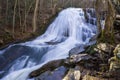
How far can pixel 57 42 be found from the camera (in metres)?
15.3

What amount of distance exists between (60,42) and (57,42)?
0.56 feet

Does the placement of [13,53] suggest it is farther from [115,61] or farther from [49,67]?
[115,61]

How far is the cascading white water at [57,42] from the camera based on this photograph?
37.4ft

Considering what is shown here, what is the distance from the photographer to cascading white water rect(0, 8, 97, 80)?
37.4 feet

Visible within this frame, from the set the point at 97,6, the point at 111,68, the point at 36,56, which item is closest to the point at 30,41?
the point at 36,56

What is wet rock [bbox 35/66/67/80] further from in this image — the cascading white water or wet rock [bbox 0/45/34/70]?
wet rock [bbox 0/45/34/70]

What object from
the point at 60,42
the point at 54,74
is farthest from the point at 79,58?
the point at 60,42

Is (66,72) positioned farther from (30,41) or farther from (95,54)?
(30,41)

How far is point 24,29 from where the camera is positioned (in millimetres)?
18750

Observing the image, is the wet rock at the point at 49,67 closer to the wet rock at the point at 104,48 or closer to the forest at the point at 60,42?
the forest at the point at 60,42

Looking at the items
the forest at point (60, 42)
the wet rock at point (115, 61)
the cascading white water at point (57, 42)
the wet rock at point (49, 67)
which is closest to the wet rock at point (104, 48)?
the forest at point (60, 42)

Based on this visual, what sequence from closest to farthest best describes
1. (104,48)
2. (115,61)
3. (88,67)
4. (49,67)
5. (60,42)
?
(115,61), (88,67), (104,48), (49,67), (60,42)

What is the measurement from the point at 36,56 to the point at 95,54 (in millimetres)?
4299

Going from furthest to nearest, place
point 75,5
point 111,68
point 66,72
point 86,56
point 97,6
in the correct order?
point 75,5
point 97,6
point 86,56
point 66,72
point 111,68
